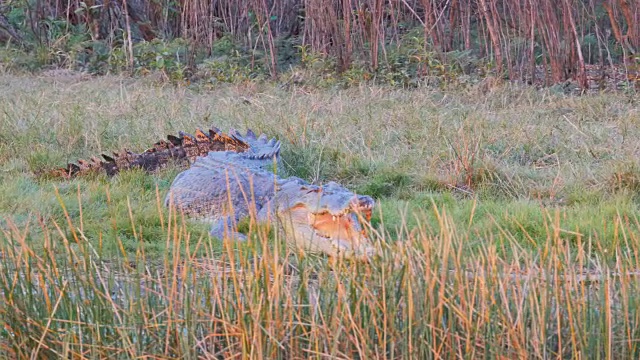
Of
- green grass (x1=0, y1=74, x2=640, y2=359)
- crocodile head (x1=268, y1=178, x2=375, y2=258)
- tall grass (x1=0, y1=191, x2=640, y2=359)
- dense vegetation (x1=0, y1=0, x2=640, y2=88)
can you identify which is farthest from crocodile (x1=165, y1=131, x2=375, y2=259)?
dense vegetation (x1=0, y1=0, x2=640, y2=88)

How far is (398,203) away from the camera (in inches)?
184

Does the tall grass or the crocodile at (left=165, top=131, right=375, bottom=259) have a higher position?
the tall grass

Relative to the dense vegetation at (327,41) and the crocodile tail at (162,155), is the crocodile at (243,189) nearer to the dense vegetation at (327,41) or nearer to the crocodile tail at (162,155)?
the crocodile tail at (162,155)

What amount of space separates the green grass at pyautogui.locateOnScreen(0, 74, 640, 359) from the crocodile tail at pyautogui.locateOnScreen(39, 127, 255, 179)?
0.12 meters

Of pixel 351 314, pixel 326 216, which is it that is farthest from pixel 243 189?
pixel 351 314

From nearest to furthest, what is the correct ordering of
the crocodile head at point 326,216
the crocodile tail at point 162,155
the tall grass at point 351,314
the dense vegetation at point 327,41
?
the tall grass at point 351,314
the crocodile head at point 326,216
the crocodile tail at point 162,155
the dense vegetation at point 327,41

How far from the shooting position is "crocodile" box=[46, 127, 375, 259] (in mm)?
3758

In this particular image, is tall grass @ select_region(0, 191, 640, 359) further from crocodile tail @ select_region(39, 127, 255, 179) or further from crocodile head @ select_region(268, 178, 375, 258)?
crocodile tail @ select_region(39, 127, 255, 179)

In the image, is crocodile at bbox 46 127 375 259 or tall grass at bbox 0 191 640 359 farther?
crocodile at bbox 46 127 375 259

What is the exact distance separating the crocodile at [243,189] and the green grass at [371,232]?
0.15 metres

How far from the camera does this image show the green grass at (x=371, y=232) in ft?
8.14

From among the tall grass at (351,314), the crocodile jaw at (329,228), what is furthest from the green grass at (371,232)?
the crocodile jaw at (329,228)

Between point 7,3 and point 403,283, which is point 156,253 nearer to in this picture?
point 403,283

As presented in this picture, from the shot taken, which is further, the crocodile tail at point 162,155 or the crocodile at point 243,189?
the crocodile tail at point 162,155
